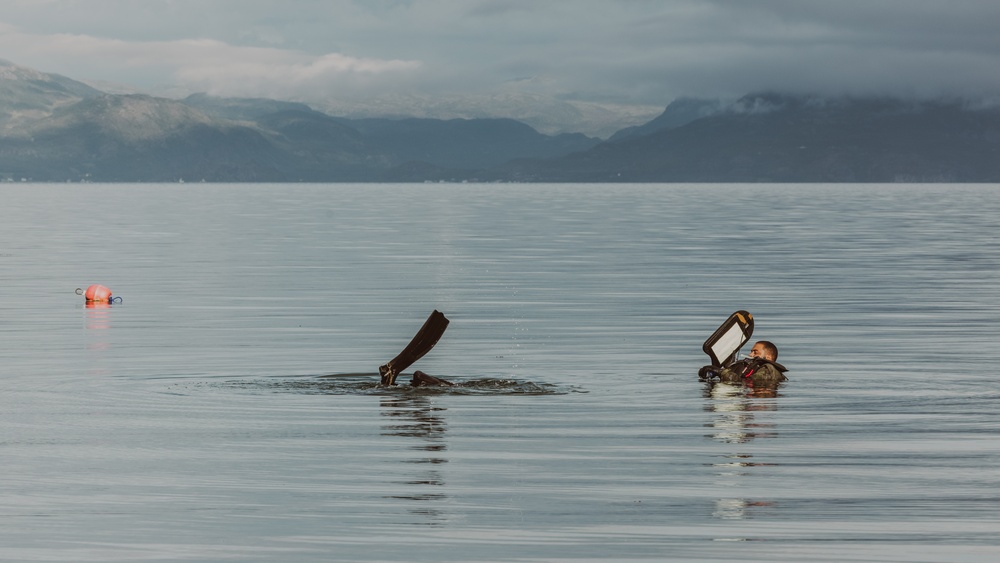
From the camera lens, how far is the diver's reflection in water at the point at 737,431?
15.9 m

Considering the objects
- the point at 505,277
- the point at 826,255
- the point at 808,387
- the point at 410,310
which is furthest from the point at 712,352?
the point at 826,255

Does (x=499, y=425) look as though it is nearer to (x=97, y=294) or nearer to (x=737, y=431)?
(x=737, y=431)

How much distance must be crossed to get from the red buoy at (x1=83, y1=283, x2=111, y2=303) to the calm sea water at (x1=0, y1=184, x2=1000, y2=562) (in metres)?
1.23

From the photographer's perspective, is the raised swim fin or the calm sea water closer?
the calm sea water

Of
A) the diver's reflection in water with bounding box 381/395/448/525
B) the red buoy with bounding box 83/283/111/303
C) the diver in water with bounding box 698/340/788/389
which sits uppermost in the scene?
the red buoy with bounding box 83/283/111/303

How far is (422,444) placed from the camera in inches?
794

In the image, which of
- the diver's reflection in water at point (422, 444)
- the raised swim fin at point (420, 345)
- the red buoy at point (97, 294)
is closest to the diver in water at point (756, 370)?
the raised swim fin at point (420, 345)

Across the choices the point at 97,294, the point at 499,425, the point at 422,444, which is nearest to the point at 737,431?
the point at 499,425

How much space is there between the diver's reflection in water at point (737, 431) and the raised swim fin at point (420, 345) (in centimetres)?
437

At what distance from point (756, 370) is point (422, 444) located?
25.6 ft

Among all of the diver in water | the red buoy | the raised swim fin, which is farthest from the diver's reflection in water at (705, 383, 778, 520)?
the red buoy

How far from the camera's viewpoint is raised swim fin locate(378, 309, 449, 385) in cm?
2425

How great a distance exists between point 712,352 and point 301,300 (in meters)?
21.9

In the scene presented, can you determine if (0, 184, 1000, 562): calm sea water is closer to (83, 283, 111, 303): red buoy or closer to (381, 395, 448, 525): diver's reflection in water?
(381, 395, 448, 525): diver's reflection in water
